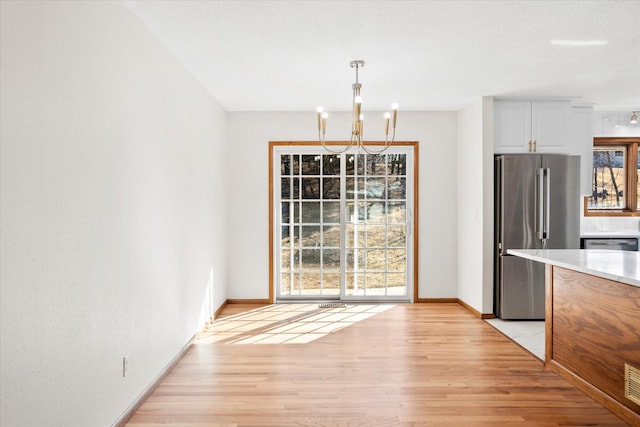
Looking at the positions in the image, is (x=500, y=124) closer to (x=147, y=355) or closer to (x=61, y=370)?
(x=147, y=355)

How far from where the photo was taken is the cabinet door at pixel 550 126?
5.16m

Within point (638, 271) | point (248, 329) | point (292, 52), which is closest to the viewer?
point (638, 271)

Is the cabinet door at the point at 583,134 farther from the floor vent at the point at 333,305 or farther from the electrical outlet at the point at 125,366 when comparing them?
the electrical outlet at the point at 125,366

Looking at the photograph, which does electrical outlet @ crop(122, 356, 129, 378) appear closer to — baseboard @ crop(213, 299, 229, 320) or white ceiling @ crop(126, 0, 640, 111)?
white ceiling @ crop(126, 0, 640, 111)

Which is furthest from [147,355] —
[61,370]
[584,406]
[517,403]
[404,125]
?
[404,125]

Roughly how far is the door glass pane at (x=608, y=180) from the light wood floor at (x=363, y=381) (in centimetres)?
285

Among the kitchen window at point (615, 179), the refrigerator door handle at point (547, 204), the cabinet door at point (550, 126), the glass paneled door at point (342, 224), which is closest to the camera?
the refrigerator door handle at point (547, 204)

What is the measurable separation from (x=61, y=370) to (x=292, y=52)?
2.64 m

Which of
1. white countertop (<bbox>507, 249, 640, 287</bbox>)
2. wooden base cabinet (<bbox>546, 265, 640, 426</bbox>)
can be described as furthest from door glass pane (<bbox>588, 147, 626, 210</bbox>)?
wooden base cabinet (<bbox>546, 265, 640, 426</bbox>)

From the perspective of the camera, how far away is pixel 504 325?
187 inches

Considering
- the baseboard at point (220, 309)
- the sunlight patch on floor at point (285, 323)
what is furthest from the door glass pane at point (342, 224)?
the baseboard at point (220, 309)

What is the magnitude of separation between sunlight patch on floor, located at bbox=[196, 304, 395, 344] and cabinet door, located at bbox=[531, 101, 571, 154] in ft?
8.69

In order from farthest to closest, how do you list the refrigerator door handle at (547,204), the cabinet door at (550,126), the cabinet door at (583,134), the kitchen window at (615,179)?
the kitchen window at (615,179) < the cabinet door at (583,134) < the cabinet door at (550,126) < the refrigerator door handle at (547,204)

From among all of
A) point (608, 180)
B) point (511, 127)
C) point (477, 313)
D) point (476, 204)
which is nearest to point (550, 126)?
point (511, 127)
